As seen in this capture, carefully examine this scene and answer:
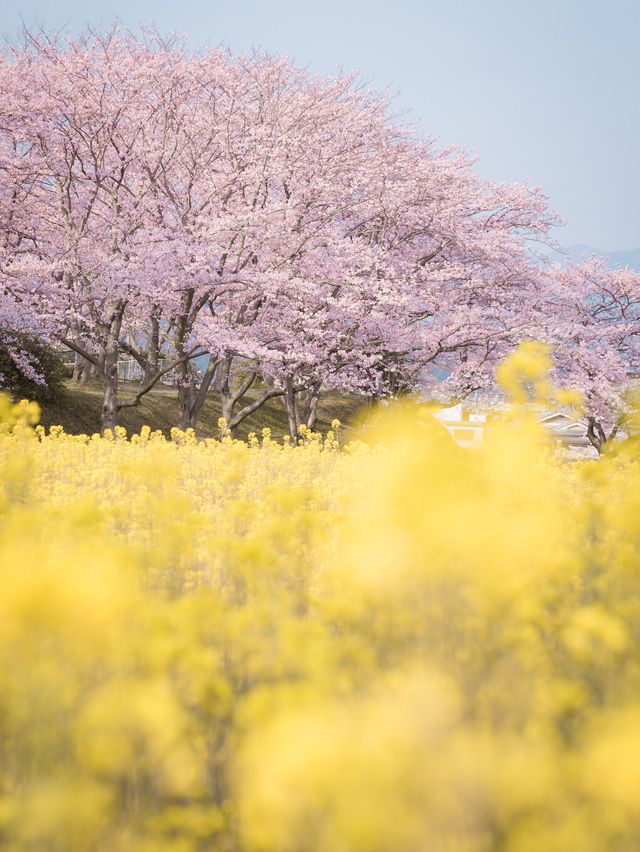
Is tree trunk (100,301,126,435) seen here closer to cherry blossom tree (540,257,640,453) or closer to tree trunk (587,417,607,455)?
cherry blossom tree (540,257,640,453)

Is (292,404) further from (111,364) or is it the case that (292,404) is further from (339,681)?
(339,681)

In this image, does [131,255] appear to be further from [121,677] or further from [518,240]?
[518,240]

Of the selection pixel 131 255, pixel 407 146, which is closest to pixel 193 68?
pixel 131 255

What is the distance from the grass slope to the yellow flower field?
13.6m

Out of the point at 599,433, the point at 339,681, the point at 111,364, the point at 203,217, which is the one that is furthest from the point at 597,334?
the point at 339,681

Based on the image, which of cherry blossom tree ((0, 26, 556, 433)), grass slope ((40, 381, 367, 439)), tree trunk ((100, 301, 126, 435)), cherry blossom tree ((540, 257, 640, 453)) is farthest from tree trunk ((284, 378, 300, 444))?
cherry blossom tree ((540, 257, 640, 453))

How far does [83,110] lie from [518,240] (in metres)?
13.5

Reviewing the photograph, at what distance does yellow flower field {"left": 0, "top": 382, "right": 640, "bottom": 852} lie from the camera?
65.6 inches

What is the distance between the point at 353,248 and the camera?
14.3m

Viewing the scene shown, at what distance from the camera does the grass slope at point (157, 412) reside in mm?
17016

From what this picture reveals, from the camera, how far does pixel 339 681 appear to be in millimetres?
2385

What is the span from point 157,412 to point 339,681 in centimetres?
1969

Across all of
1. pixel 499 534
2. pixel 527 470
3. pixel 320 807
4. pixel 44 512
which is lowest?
pixel 320 807

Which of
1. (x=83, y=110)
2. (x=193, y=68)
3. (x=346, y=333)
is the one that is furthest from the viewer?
(x=346, y=333)
